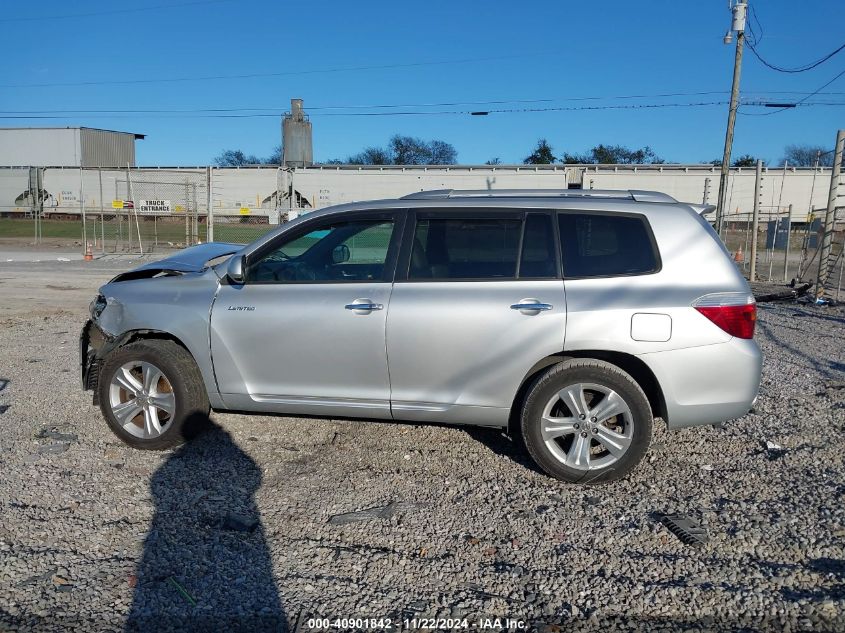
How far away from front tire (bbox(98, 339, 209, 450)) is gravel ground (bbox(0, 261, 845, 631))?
0.17 metres

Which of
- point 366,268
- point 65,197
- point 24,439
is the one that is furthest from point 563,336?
point 65,197

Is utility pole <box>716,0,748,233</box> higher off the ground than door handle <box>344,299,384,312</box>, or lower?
higher

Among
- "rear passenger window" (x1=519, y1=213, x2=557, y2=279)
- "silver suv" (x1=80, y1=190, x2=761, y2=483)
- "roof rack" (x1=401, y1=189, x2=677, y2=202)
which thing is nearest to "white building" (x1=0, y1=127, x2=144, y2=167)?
"silver suv" (x1=80, y1=190, x2=761, y2=483)

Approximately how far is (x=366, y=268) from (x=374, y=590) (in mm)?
2341

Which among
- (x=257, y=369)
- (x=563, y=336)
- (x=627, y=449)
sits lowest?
(x=627, y=449)

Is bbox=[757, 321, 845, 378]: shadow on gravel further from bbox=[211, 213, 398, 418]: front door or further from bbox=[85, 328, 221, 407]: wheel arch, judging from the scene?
bbox=[85, 328, 221, 407]: wheel arch

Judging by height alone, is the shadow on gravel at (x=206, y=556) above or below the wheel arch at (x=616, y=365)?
below

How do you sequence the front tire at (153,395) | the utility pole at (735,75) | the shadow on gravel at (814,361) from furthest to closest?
the utility pole at (735,75) → the shadow on gravel at (814,361) → the front tire at (153,395)

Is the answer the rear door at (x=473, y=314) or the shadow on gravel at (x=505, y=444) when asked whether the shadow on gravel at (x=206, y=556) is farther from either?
the shadow on gravel at (x=505, y=444)

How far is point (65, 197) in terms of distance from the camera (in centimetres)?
4338

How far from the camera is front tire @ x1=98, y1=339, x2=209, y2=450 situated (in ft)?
16.8

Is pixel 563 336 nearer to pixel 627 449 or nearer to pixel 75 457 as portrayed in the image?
pixel 627 449

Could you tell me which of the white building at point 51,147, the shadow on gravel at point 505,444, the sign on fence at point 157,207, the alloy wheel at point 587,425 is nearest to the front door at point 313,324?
the shadow on gravel at point 505,444

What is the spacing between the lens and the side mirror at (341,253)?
17.3 ft
